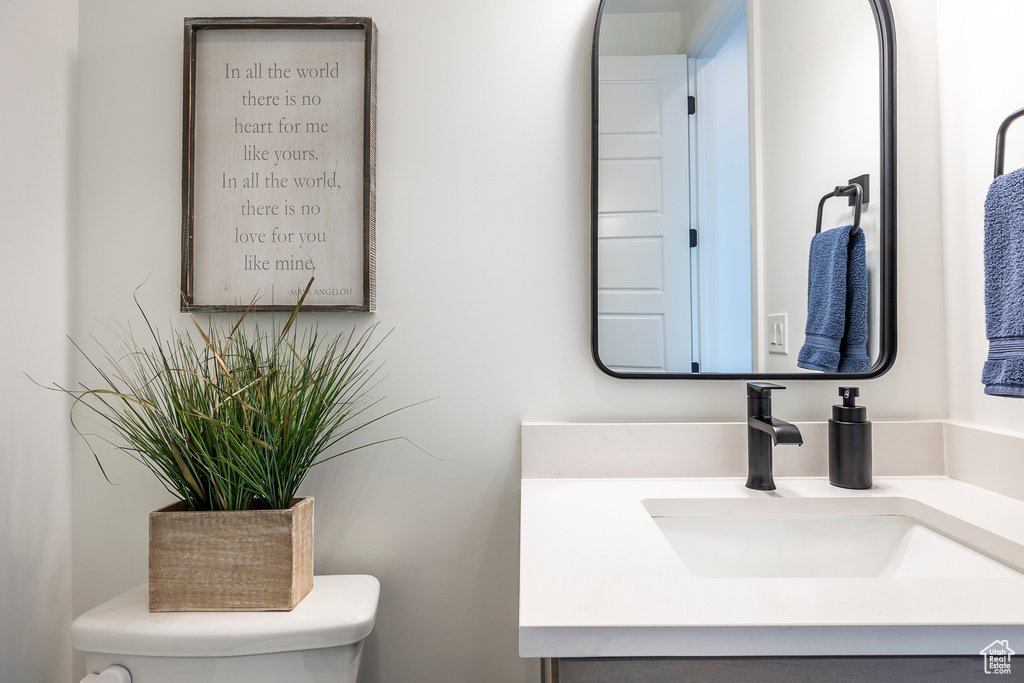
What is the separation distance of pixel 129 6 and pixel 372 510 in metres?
1.06

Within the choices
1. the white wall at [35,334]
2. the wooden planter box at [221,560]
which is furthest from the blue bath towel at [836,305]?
the white wall at [35,334]

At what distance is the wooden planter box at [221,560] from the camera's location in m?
0.79

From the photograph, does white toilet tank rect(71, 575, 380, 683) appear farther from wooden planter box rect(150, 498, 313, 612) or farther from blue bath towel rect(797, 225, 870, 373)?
blue bath towel rect(797, 225, 870, 373)

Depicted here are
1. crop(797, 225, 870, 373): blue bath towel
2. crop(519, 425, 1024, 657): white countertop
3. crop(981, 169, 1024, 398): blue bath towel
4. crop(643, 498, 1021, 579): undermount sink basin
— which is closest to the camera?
crop(519, 425, 1024, 657): white countertop

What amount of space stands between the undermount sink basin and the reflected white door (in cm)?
27

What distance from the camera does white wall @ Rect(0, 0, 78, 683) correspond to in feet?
2.92

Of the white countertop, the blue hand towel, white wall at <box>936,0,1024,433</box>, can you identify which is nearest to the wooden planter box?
the white countertop

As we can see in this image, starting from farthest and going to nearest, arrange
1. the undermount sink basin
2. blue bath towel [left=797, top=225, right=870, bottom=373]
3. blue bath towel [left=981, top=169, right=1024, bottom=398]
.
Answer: blue bath towel [left=797, top=225, right=870, bottom=373] → the undermount sink basin → blue bath towel [left=981, top=169, right=1024, bottom=398]

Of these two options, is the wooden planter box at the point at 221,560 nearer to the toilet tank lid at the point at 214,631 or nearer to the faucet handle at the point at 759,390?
the toilet tank lid at the point at 214,631

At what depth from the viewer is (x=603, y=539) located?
0.69 metres

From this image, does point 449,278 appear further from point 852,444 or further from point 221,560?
point 852,444

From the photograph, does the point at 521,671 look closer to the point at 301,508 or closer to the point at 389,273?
the point at 301,508

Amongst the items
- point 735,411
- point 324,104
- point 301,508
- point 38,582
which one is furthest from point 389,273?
point 38,582

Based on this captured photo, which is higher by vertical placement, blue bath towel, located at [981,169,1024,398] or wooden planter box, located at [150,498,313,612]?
blue bath towel, located at [981,169,1024,398]
